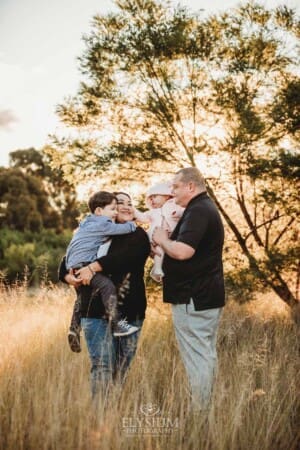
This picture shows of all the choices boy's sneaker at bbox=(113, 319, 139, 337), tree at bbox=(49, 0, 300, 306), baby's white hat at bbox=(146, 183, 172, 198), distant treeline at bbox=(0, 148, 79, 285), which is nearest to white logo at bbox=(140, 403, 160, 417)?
boy's sneaker at bbox=(113, 319, 139, 337)

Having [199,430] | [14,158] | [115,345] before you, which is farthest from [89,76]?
[14,158]

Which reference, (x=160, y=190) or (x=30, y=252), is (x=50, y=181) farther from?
(x=160, y=190)

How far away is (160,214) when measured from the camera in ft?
14.3

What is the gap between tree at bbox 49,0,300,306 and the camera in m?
7.29

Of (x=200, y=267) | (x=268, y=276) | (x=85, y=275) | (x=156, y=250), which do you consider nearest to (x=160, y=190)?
(x=156, y=250)

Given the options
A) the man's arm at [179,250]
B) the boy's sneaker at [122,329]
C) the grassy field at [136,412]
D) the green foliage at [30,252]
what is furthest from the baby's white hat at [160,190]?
the green foliage at [30,252]

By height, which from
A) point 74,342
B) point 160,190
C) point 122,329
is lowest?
point 74,342

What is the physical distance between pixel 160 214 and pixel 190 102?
3.77 meters

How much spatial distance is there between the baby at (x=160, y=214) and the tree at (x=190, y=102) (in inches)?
111

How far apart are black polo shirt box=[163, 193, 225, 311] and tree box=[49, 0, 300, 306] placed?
3.45m

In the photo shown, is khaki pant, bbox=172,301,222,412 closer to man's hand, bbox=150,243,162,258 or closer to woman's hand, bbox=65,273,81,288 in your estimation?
man's hand, bbox=150,243,162,258

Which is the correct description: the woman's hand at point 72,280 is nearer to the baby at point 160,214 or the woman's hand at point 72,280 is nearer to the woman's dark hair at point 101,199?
the woman's dark hair at point 101,199

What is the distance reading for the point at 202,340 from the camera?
3.68 metres

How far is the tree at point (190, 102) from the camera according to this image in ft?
23.9
